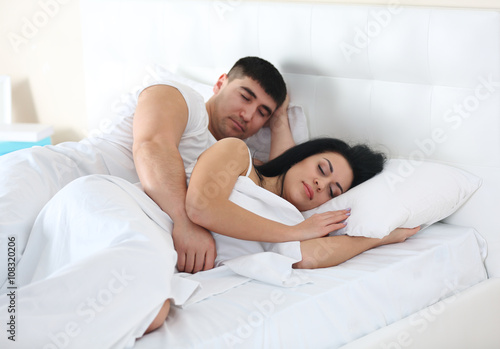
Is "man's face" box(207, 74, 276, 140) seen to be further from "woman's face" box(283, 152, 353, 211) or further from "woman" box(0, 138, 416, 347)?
"woman's face" box(283, 152, 353, 211)

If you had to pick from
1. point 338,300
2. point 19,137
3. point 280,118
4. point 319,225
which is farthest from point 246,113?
point 19,137

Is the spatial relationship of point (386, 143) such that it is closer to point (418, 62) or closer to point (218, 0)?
point (418, 62)

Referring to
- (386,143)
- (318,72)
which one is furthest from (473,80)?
(318,72)

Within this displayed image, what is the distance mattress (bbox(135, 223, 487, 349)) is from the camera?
4.17 ft

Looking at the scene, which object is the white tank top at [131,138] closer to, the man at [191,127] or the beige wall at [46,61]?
the man at [191,127]

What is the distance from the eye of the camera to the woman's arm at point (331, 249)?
1608 millimetres

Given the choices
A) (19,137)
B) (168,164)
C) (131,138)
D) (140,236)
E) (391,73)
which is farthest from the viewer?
(19,137)

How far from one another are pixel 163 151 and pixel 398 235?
2.41 ft

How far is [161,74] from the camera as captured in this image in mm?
2451

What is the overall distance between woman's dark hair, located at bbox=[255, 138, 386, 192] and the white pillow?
4 cm

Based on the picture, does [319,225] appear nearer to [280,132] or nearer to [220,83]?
[280,132]

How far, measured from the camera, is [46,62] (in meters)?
3.14

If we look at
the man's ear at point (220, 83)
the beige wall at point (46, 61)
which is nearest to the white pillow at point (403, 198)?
the man's ear at point (220, 83)

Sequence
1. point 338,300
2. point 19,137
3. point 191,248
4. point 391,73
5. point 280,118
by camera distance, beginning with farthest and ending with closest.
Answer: point 19,137 < point 280,118 < point 391,73 < point 191,248 < point 338,300
